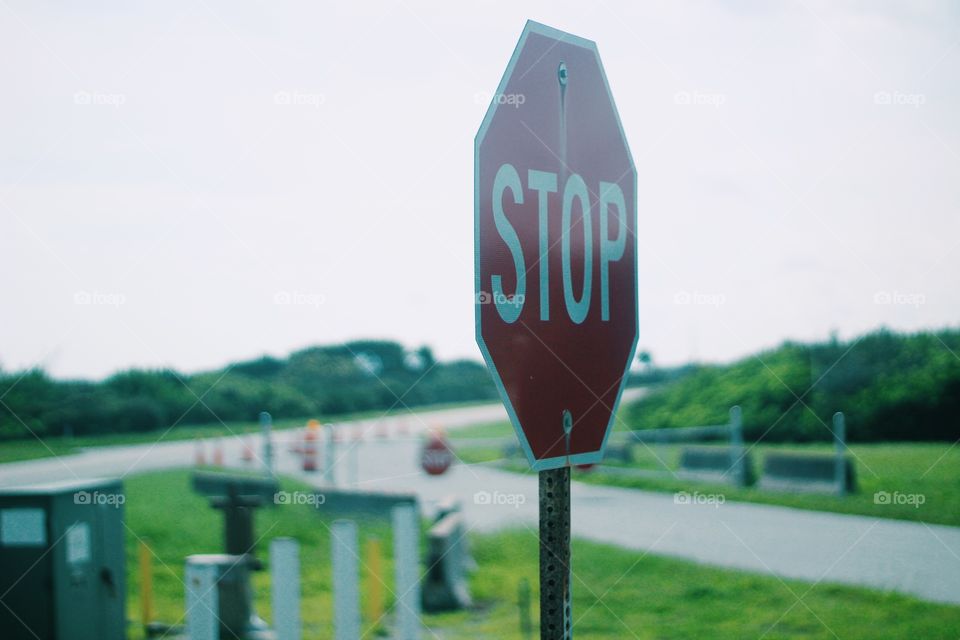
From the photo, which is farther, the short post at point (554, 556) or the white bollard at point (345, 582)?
the white bollard at point (345, 582)

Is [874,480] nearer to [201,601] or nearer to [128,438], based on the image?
[201,601]

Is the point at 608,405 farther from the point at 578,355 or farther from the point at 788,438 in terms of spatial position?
the point at 788,438

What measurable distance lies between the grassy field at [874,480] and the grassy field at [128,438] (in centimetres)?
790

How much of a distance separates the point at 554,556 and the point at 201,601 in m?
3.34

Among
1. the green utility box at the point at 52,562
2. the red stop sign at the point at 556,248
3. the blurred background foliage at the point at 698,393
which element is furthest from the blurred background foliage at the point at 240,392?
the red stop sign at the point at 556,248

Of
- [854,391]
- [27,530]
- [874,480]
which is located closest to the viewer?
[27,530]

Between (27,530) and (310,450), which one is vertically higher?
(27,530)

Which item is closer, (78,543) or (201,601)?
(201,601)

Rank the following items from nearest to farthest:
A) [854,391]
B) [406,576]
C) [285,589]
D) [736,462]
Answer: [285,589] < [406,576] < [736,462] < [854,391]

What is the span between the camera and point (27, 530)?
5371mm

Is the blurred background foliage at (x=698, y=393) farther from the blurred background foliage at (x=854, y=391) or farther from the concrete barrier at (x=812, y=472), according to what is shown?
the concrete barrier at (x=812, y=472)

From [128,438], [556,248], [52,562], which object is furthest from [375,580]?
[128,438]

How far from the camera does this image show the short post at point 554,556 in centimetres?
201

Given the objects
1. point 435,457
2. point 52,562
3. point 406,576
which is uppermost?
point 52,562
